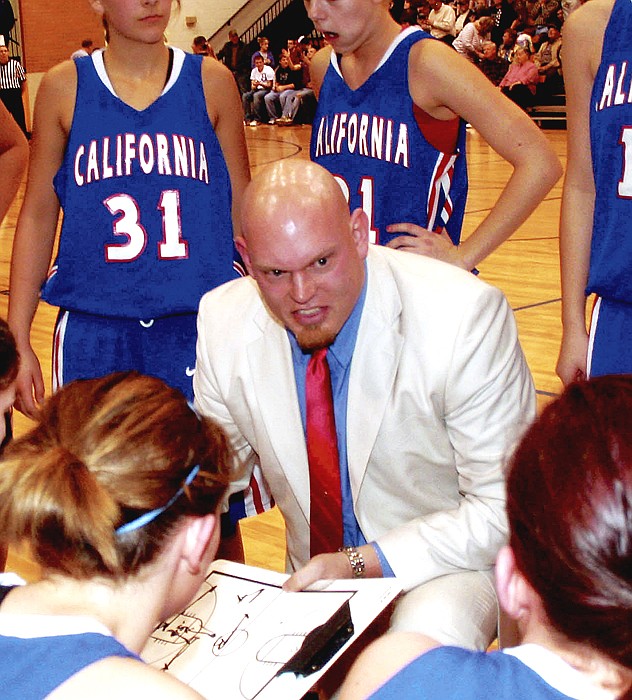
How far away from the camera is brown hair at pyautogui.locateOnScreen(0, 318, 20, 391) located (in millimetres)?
2119

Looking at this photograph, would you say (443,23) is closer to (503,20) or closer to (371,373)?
(503,20)

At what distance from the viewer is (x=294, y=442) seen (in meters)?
2.46

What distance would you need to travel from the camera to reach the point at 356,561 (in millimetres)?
2289

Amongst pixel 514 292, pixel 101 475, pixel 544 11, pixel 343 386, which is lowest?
pixel 514 292

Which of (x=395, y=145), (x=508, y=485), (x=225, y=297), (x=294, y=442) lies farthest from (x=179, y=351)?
(x=508, y=485)

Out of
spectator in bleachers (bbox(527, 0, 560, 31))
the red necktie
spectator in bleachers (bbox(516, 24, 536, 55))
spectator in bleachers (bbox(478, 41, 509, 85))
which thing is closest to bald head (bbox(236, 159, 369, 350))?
the red necktie

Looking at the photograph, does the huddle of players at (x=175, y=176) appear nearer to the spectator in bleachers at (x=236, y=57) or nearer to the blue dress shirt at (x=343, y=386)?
the blue dress shirt at (x=343, y=386)

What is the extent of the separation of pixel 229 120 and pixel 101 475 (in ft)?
6.03

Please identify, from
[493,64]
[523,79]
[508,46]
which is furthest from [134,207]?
[508,46]

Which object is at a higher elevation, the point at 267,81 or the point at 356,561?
the point at 267,81

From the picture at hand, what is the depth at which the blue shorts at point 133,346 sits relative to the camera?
2945mm

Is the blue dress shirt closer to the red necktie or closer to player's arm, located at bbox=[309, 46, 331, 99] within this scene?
the red necktie

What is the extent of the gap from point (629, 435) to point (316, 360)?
133cm

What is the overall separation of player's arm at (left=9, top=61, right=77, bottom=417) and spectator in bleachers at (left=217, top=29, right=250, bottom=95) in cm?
1892
